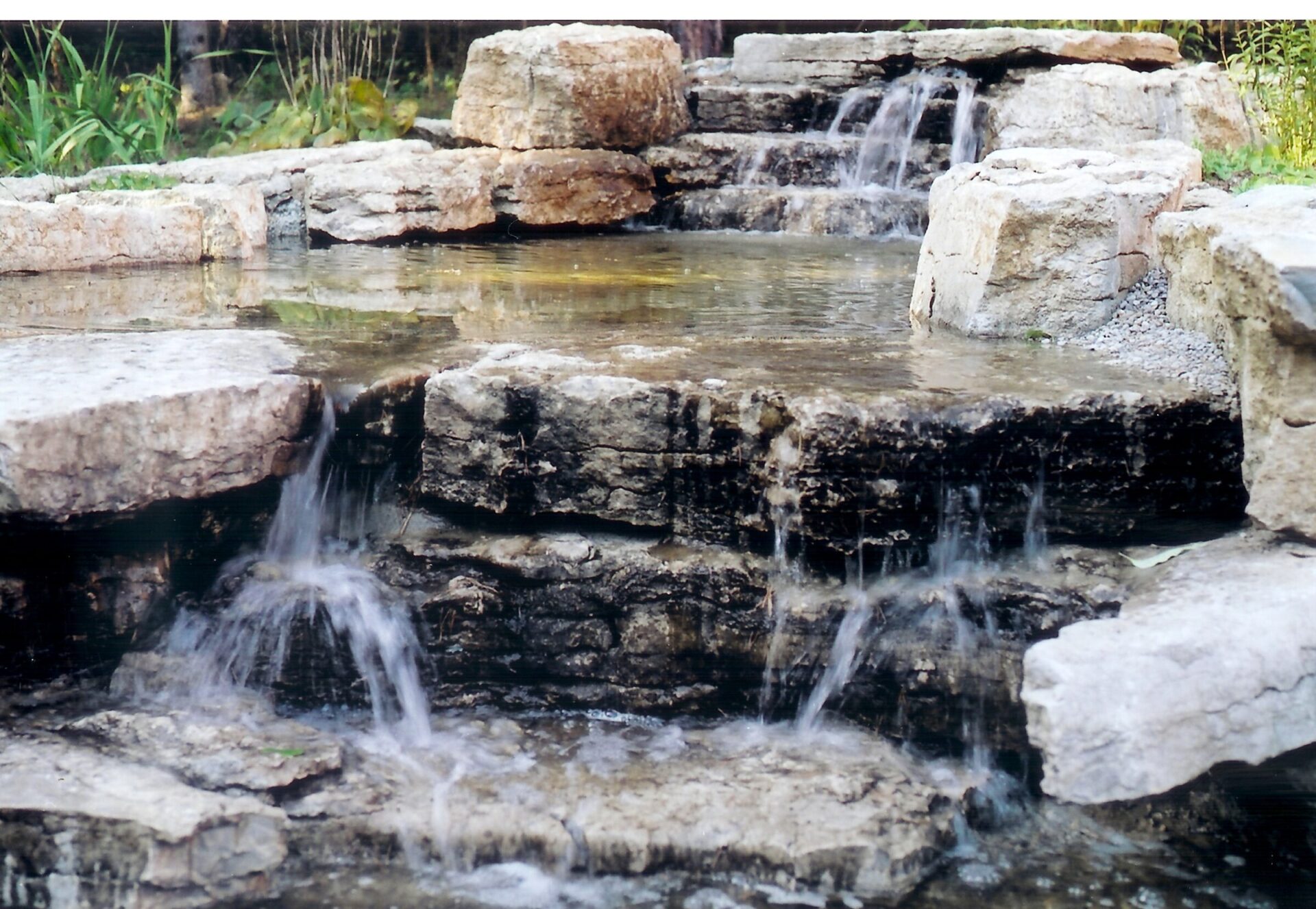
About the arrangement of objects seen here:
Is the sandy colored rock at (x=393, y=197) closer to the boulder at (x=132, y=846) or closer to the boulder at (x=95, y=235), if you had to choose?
the boulder at (x=95, y=235)

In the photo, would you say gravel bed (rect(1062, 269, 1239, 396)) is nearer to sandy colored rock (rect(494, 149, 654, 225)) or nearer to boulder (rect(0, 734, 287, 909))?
boulder (rect(0, 734, 287, 909))

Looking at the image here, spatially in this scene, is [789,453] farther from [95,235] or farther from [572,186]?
[572,186]

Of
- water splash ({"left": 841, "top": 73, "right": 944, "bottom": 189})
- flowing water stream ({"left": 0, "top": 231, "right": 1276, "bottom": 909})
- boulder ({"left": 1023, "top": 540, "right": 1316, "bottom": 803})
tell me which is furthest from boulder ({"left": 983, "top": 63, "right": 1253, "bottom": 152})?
boulder ({"left": 1023, "top": 540, "right": 1316, "bottom": 803})

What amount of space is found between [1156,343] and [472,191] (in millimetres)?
4431

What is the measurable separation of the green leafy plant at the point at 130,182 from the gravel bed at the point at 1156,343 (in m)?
4.68

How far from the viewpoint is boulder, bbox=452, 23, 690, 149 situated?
757 centimetres

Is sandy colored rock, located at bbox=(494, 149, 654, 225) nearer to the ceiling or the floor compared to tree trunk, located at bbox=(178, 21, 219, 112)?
nearer to the floor

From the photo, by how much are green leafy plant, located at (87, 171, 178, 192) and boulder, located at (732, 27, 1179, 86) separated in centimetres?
372

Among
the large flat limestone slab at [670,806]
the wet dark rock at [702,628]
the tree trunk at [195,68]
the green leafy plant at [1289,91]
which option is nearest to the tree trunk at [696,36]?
the tree trunk at [195,68]

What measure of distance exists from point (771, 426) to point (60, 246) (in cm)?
395

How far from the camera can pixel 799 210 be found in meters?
7.06

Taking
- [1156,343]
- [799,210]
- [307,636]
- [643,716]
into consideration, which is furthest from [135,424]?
Result: [799,210]

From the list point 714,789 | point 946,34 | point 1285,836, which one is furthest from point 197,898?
point 946,34

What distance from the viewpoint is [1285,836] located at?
2.66 m
